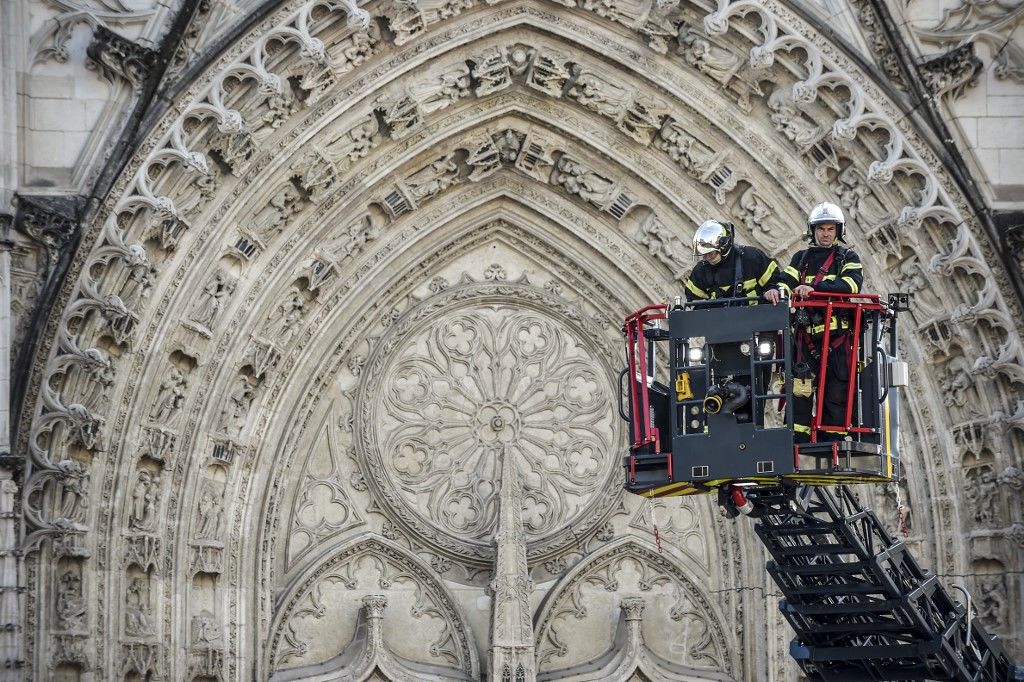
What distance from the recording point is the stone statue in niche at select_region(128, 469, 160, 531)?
55.1 feet

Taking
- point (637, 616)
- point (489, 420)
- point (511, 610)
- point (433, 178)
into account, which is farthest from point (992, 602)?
point (433, 178)

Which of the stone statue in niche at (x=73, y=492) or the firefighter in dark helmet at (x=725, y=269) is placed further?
the stone statue in niche at (x=73, y=492)

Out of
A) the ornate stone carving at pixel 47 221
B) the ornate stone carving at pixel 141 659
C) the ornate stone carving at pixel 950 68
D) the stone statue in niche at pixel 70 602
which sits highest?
the ornate stone carving at pixel 950 68

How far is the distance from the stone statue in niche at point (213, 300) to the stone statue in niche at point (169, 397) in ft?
1.47

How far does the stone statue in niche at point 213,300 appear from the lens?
17.2 metres

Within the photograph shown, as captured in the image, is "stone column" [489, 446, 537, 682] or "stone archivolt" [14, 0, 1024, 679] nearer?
"stone archivolt" [14, 0, 1024, 679]

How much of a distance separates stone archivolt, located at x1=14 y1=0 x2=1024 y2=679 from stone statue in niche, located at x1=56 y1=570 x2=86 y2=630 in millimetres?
28

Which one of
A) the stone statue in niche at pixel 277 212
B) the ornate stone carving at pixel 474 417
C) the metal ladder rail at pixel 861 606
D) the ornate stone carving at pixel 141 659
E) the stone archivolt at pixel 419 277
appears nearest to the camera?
the metal ladder rail at pixel 861 606

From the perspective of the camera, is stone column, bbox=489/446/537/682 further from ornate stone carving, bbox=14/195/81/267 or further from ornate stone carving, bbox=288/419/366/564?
ornate stone carving, bbox=14/195/81/267

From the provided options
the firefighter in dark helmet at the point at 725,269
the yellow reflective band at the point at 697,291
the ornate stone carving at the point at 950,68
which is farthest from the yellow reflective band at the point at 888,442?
the ornate stone carving at the point at 950,68

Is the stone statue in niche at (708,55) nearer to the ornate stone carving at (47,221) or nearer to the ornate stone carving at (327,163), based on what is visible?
the ornate stone carving at (327,163)

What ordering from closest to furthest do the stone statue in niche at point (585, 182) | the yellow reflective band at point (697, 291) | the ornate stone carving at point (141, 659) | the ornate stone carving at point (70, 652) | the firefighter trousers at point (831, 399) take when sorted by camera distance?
the firefighter trousers at point (831, 399), the yellow reflective band at point (697, 291), the ornate stone carving at point (70, 652), the ornate stone carving at point (141, 659), the stone statue in niche at point (585, 182)

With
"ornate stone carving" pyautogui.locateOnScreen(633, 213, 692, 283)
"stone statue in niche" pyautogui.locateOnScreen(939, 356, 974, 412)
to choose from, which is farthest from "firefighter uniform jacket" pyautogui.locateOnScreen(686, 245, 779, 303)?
"ornate stone carving" pyautogui.locateOnScreen(633, 213, 692, 283)

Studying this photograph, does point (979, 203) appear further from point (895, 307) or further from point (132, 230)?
point (132, 230)
